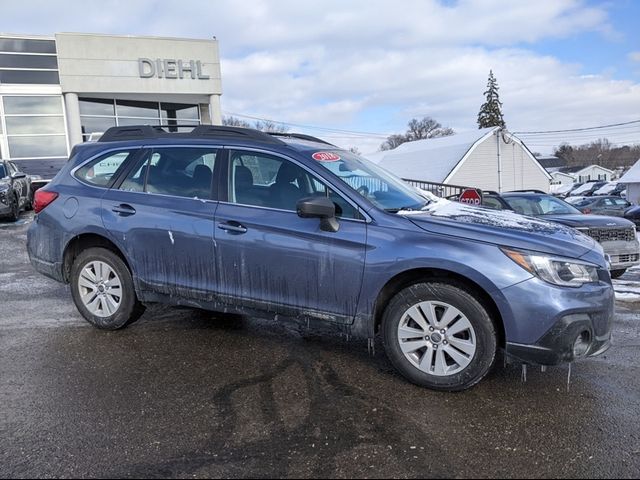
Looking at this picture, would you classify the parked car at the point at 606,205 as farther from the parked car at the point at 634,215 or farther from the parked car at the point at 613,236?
the parked car at the point at 613,236

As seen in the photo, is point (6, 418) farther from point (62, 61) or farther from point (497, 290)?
point (62, 61)

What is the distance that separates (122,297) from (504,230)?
3417 mm

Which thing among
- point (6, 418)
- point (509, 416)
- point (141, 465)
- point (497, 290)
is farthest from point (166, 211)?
point (509, 416)

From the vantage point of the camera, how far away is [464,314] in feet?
12.0

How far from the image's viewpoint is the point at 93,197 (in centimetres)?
504

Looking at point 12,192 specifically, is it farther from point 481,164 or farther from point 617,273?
point 481,164

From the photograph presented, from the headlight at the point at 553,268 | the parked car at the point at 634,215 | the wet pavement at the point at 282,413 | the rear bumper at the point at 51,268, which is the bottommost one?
the parked car at the point at 634,215

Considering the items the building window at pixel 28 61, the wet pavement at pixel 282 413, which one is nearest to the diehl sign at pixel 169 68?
the building window at pixel 28 61

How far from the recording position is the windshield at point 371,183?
423cm

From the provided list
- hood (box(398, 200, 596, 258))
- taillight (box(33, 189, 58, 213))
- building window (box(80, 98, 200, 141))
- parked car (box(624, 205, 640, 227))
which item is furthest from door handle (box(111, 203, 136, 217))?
parked car (box(624, 205, 640, 227))

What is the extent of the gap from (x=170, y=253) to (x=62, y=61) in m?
20.5

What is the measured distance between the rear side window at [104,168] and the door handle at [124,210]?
308 mm

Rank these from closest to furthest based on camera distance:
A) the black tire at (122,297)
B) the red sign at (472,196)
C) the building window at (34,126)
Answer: the black tire at (122,297), the red sign at (472,196), the building window at (34,126)

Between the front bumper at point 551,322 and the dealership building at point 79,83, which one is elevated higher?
the dealership building at point 79,83
